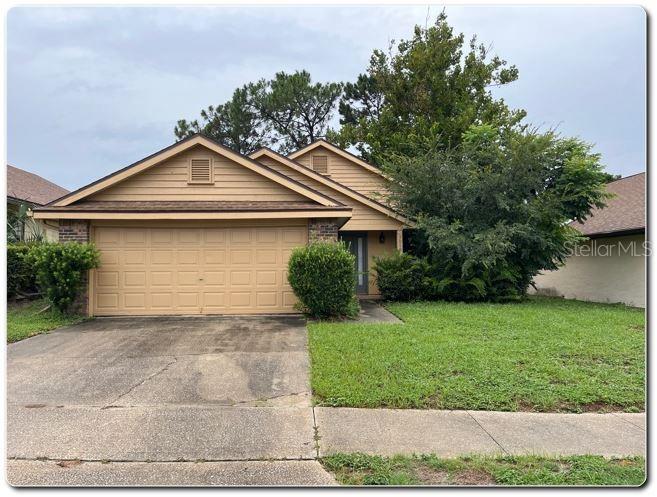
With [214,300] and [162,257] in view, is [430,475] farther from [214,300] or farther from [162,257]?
[162,257]

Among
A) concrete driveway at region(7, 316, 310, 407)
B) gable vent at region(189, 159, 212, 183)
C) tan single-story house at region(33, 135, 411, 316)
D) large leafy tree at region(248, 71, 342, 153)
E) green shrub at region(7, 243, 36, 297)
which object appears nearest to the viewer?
concrete driveway at region(7, 316, 310, 407)

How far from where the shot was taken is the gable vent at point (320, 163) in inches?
670

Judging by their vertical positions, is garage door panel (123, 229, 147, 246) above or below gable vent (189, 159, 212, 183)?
below

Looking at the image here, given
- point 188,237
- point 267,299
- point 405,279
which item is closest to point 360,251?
point 405,279

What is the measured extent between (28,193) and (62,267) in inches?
479

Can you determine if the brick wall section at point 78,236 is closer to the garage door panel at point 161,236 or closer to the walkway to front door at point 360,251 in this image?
the garage door panel at point 161,236

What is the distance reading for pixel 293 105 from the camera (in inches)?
1197

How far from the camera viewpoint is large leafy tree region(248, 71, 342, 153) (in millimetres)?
30031

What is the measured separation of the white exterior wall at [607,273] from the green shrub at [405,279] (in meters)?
5.56

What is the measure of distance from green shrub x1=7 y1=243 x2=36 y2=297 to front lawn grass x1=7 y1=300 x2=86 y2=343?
748mm

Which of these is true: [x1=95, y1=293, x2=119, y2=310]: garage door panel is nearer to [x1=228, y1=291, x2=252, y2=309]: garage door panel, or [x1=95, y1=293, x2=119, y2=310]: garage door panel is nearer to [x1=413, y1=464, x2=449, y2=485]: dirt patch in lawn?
[x1=228, y1=291, x2=252, y2=309]: garage door panel

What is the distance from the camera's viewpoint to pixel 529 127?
510 inches

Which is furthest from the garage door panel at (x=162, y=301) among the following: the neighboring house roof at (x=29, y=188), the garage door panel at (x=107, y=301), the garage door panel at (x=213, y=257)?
the neighboring house roof at (x=29, y=188)

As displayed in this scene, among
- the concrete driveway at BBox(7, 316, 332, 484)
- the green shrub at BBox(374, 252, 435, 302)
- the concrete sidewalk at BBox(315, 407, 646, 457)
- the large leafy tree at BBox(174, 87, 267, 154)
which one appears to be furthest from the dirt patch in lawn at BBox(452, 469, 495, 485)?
the large leafy tree at BBox(174, 87, 267, 154)
